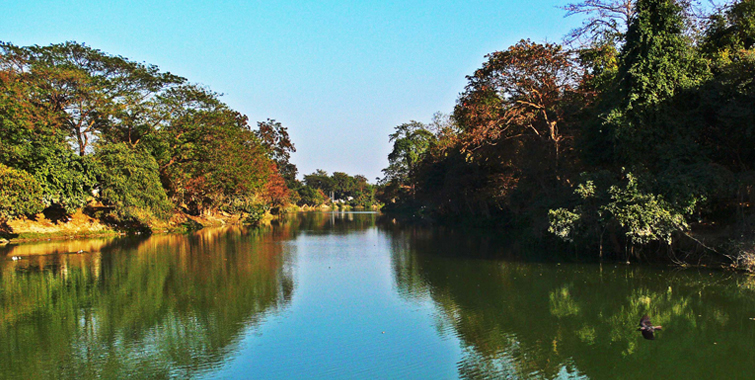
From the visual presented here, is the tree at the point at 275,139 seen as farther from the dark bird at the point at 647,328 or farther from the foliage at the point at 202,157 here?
the dark bird at the point at 647,328

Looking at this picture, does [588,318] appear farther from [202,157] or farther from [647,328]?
[202,157]

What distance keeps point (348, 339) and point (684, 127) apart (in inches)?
495

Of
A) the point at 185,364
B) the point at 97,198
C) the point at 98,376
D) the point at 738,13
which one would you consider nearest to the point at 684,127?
the point at 738,13

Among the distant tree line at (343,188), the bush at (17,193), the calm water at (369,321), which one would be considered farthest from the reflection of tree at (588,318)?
the distant tree line at (343,188)

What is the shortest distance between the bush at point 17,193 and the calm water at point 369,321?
468cm

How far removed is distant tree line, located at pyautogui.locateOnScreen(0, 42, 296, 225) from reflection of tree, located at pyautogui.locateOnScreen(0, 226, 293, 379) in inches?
254

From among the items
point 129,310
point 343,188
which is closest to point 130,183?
point 129,310

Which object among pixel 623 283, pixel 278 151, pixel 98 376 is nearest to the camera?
pixel 98 376

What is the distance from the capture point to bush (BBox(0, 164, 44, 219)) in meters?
21.4

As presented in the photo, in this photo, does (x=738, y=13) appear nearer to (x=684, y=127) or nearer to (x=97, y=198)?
(x=684, y=127)

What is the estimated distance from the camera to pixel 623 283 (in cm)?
1334

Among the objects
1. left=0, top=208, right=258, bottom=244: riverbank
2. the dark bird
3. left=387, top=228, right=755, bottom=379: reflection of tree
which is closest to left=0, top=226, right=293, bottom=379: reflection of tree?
left=387, top=228, right=755, bottom=379: reflection of tree

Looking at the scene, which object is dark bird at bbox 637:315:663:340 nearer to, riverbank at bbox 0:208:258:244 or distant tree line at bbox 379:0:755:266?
distant tree line at bbox 379:0:755:266

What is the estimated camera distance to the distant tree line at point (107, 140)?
23.6 metres
